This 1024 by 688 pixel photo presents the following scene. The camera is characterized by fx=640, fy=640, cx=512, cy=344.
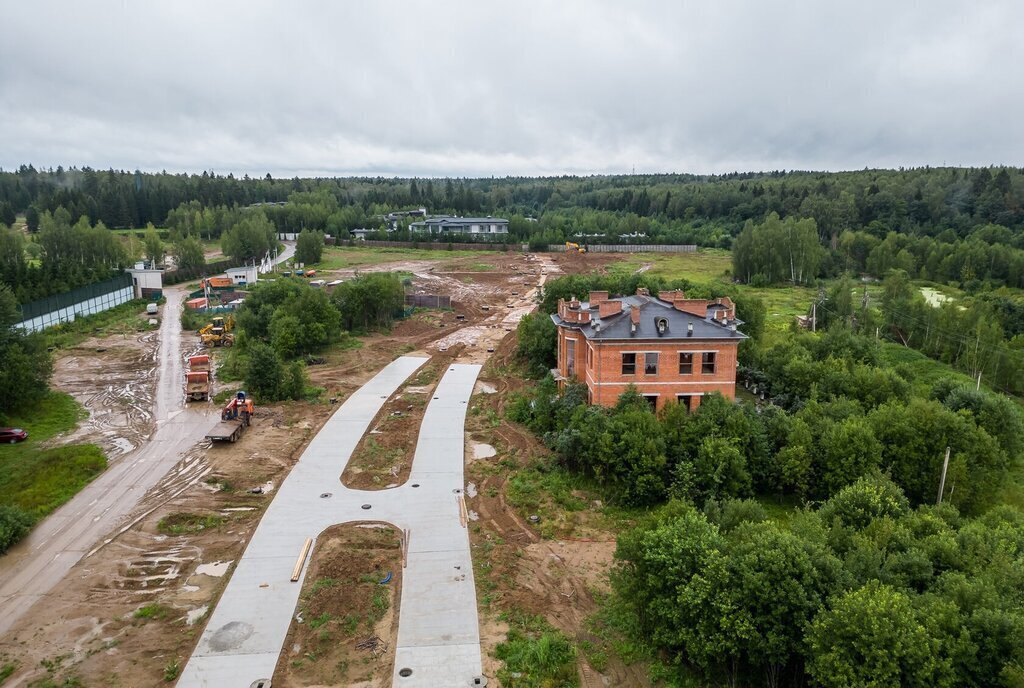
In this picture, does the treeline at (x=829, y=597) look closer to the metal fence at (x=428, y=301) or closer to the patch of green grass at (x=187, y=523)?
the patch of green grass at (x=187, y=523)

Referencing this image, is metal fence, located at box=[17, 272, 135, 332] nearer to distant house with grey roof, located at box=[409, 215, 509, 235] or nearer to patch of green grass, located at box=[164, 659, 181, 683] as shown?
patch of green grass, located at box=[164, 659, 181, 683]

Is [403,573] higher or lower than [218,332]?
lower

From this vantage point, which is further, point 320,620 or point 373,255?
point 373,255

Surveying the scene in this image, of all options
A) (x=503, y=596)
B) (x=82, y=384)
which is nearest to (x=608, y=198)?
(x=82, y=384)

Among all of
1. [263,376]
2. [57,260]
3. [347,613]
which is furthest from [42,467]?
[57,260]

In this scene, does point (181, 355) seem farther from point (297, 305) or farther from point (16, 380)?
point (16, 380)

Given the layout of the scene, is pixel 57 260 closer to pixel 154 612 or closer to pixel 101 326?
pixel 101 326

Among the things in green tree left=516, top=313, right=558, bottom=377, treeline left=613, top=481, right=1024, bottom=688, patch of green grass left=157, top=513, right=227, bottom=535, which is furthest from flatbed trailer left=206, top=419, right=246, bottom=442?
treeline left=613, top=481, right=1024, bottom=688

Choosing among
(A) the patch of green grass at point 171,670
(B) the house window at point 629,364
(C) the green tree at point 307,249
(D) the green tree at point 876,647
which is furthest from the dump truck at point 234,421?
(C) the green tree at point 307,249
